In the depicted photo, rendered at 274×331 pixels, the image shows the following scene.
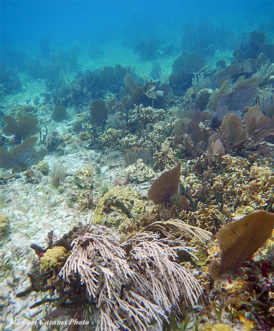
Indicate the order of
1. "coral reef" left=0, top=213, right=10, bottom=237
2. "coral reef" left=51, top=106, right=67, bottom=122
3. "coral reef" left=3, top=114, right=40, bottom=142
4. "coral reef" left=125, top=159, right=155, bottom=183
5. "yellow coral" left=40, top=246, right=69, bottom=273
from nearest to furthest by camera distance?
"yellow coral" left=40, top=246, right=69, bottom=273 < "coral reef" left=0, top=213, right=10, bottom=237 < "coral reef" left=125, top=159, right=155, bottom=183 < "coral reef" left=3, top=114, right=40, bottom=142 < "coral reef" left=51, top=106, right=67, bottom=122

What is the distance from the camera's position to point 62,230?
144 inches

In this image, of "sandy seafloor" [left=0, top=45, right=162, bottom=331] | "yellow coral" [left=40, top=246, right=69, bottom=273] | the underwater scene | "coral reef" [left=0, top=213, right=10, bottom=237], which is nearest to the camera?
the underwater scene

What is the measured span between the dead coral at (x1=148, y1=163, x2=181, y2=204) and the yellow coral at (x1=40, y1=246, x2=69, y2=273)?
5.24ft

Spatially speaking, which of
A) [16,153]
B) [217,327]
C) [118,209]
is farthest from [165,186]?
[16,153]

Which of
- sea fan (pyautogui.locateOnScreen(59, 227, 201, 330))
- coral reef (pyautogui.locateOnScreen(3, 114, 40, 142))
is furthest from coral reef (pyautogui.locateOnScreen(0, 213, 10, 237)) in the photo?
coral reef (pyautogui.locateOnScreen(3, 114, 40, 142))

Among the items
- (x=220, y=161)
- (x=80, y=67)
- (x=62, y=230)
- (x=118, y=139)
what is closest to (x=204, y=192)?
(x=220, y=161)

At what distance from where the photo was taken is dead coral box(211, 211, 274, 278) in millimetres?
1701

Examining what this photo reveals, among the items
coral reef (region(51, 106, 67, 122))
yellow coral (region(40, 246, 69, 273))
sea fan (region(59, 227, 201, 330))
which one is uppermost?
coral reef (region(51, 106, 67, 122))

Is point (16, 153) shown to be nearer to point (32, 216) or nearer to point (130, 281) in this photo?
point (32, 216)

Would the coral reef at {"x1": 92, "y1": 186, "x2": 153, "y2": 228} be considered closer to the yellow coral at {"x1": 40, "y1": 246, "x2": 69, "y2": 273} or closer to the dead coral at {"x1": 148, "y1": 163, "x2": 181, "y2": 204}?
the dead coral at {"x1": 148, "y1": 163, "x2": 181, "y2": 204}

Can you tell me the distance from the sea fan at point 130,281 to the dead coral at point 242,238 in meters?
0.42

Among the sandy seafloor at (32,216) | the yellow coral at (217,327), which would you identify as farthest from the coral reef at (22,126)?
the yellow coral at (217,327)

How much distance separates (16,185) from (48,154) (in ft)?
7.19

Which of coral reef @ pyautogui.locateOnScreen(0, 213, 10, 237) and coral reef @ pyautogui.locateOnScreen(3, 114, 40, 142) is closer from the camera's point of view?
coral reef @ pyautogui.locateOnScreen(0, 213, 10, 237)
